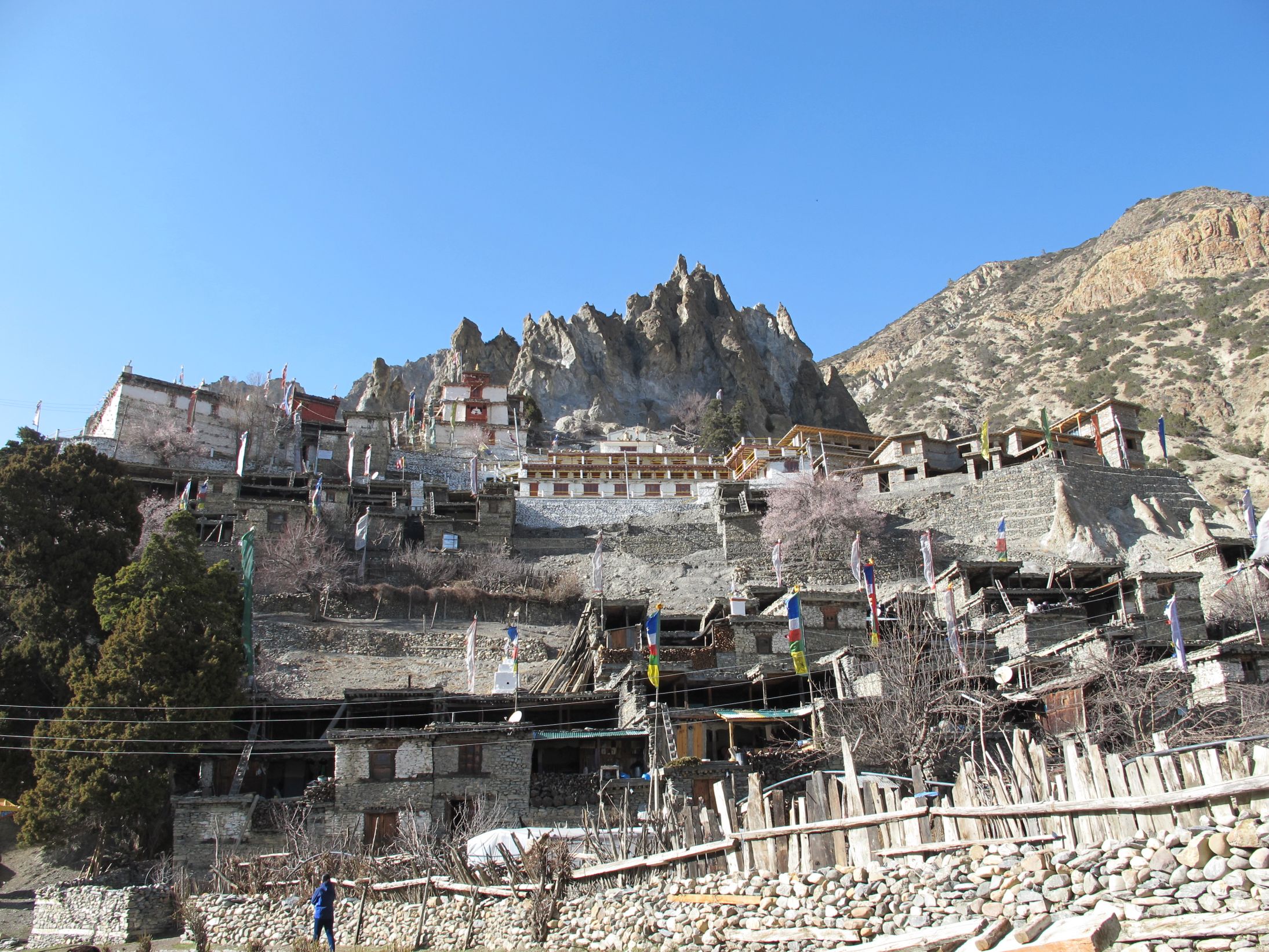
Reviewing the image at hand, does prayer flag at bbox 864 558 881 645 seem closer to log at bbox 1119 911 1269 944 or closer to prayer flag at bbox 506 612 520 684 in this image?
prayer flag at bbox 506 612 520 684

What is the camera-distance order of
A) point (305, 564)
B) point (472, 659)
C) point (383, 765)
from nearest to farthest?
point (383, 765), point (472, 659), point (305, 564)

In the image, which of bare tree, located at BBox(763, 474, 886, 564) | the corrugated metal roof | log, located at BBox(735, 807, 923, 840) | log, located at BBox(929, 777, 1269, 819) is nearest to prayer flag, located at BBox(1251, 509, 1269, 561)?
log, located at BBox(929, 777, 1269, 819)

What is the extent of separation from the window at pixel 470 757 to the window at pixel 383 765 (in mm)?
1627

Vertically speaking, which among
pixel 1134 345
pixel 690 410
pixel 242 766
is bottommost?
pixel 242 766

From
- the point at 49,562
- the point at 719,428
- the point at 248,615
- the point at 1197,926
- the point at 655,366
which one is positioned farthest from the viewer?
the point at 655,366

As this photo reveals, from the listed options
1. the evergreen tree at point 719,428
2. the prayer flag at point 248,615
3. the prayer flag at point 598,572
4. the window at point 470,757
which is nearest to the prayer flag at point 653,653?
the window at point 470,757

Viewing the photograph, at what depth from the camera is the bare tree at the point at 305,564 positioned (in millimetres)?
45000

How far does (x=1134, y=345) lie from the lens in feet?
325

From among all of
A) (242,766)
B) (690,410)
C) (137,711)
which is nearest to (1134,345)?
(690,410)

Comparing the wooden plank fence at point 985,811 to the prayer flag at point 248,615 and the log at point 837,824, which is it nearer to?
the log at point 837,824

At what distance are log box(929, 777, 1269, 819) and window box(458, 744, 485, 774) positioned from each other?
16.8 metres

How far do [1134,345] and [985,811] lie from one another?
4075 inches

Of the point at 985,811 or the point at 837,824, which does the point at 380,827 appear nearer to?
the point at 837,824

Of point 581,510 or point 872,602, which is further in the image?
point 581,510
